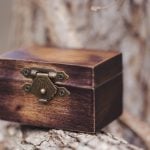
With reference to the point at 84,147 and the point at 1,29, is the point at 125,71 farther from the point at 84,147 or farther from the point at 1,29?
the point at 1,29

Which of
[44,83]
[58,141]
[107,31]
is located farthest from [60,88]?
[107,31]

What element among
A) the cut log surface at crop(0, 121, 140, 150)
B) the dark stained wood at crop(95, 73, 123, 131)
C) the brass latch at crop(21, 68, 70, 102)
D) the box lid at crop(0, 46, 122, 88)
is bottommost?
the cut log surface at crop(0, 121, 140, 150)

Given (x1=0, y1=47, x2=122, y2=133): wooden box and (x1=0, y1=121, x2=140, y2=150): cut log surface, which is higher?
(x1=0, y1=47, x2=122, y2=133): wooden box

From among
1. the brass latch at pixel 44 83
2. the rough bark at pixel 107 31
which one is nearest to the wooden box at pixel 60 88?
the brass latch at pixel 44 83

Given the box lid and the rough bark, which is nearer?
the box lid

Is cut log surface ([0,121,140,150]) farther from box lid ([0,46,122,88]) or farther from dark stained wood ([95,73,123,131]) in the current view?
box lid ([0,46,122,88])

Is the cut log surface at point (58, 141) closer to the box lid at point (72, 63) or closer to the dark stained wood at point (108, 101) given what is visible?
the dark stained wood at point (108, 101)

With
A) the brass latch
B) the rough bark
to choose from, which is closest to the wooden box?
the brass latch

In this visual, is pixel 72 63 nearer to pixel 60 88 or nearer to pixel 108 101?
pixel 60 88
